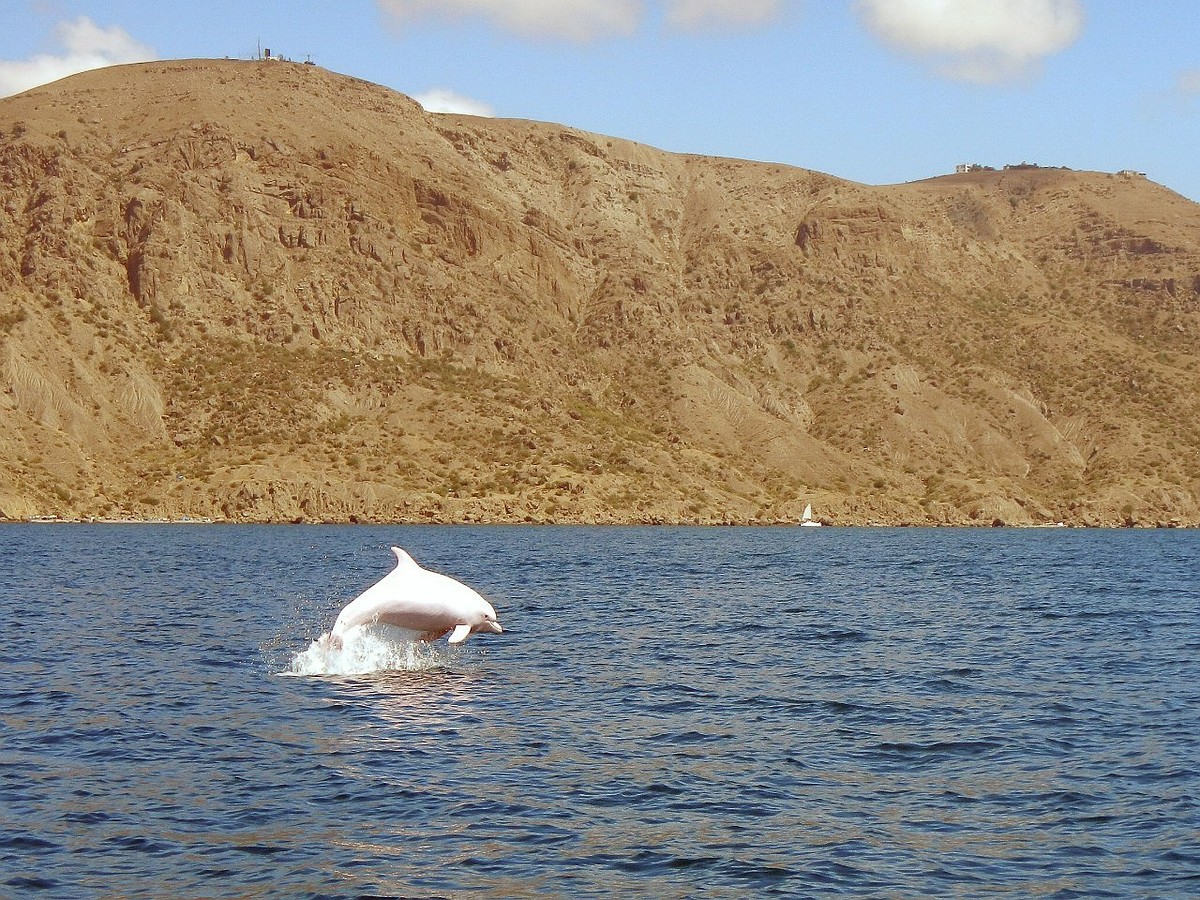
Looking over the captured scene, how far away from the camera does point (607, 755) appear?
2414cm

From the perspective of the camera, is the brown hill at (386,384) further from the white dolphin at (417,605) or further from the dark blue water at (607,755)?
the white dolphin at (417,605)

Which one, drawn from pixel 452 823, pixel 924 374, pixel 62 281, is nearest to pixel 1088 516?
pixel 924 374

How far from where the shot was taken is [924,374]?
646ft

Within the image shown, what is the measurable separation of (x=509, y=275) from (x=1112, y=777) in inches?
6883

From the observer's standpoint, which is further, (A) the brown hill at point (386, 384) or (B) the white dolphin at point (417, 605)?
(A) the brown hill at point (386, 384)

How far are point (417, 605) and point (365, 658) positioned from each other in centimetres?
502

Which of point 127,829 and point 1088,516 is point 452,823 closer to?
point 127,829

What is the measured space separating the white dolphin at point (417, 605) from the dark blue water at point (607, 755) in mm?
1543

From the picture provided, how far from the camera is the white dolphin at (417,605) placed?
30016mm

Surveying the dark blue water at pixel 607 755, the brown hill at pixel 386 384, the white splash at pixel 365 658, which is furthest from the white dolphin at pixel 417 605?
the brown hill at pixel 386 384

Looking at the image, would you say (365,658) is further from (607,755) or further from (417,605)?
(607,755)

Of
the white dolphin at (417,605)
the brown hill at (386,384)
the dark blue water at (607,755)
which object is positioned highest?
the brown hill at (386,384)

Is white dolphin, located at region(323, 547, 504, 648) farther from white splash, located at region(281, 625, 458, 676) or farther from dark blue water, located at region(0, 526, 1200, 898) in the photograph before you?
white splash, located at region(281, 625, 458, 676)

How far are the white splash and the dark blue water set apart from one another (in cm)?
29
